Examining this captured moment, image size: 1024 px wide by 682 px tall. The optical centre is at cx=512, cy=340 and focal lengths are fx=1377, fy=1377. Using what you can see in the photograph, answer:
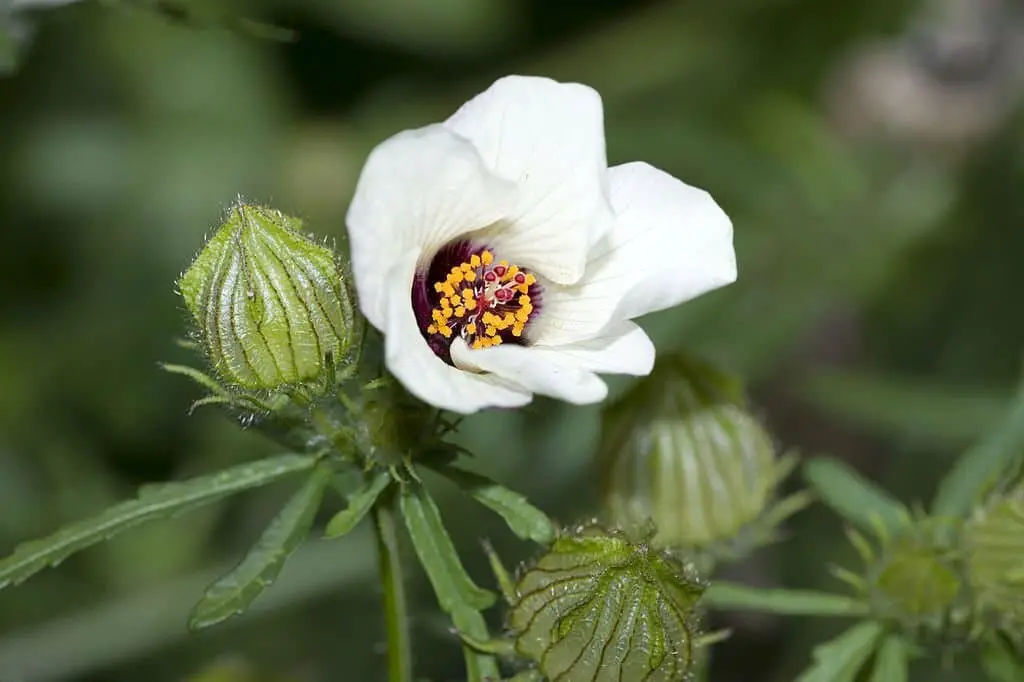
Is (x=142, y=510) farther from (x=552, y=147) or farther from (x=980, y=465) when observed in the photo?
(x=980, y=465)

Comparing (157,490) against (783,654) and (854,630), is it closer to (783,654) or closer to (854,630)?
(854,630)

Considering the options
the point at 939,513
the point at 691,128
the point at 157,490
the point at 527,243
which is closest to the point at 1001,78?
the point at 691,128

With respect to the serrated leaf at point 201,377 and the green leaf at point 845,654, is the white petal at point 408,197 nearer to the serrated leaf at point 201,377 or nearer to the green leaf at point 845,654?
the serrated leaf at point 201,377

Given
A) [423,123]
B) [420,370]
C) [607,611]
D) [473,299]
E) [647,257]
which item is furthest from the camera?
[423,123]

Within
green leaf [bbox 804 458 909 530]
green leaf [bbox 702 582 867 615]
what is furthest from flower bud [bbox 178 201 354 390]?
green leaf [bbox 804 458 909 530]

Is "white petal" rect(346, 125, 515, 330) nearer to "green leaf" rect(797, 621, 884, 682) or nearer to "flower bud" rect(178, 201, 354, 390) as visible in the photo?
"flower bud" rect(178, 201, 354, 390)

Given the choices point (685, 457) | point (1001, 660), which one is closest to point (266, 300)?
point (685, 457)

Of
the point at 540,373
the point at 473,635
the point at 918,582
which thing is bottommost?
the point at 918,582
